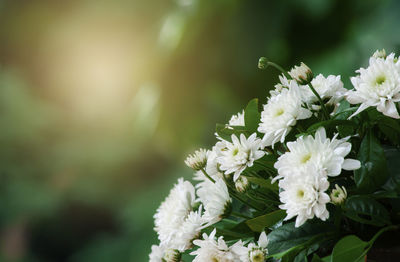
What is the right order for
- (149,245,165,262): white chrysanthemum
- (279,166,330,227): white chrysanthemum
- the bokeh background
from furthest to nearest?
1. the bokeh background
2. (149,245,165,262): white chrysanthemum
3. (279,166,330,227): white chrysanthemum

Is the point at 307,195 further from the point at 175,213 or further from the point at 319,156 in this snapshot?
the point at 175,213

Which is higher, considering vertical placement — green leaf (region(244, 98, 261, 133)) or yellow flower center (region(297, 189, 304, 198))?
green leaf (region(244, 98, 261, 133))

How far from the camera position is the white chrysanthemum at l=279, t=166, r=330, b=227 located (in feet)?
0.91

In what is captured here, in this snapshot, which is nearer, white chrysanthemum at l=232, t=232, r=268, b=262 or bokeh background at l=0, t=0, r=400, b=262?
white chrysanthemum at l=232, t=232, r=268, b=262

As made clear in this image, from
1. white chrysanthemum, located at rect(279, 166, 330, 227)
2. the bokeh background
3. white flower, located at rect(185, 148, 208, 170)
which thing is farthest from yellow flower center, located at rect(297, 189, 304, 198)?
the bokeh background

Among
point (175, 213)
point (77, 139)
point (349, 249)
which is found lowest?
point (349, 249)

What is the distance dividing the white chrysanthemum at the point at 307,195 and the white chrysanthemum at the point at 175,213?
111mm

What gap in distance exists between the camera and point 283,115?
0.32 m

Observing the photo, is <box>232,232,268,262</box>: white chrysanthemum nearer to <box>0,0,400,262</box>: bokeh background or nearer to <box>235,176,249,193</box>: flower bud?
<box>235,176,249,193</box>: flower bud

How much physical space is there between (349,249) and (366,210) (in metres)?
0.03

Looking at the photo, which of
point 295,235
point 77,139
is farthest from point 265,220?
point 77,139

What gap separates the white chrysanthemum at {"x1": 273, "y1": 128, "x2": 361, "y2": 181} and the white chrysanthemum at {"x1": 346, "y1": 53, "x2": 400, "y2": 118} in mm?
28

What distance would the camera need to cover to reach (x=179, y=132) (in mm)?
1649

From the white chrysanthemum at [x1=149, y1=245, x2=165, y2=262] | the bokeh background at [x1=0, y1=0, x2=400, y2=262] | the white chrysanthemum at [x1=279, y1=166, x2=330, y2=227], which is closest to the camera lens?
the white chrysanthemum at [x1=279, y1=166, x2=330, y2=227]
